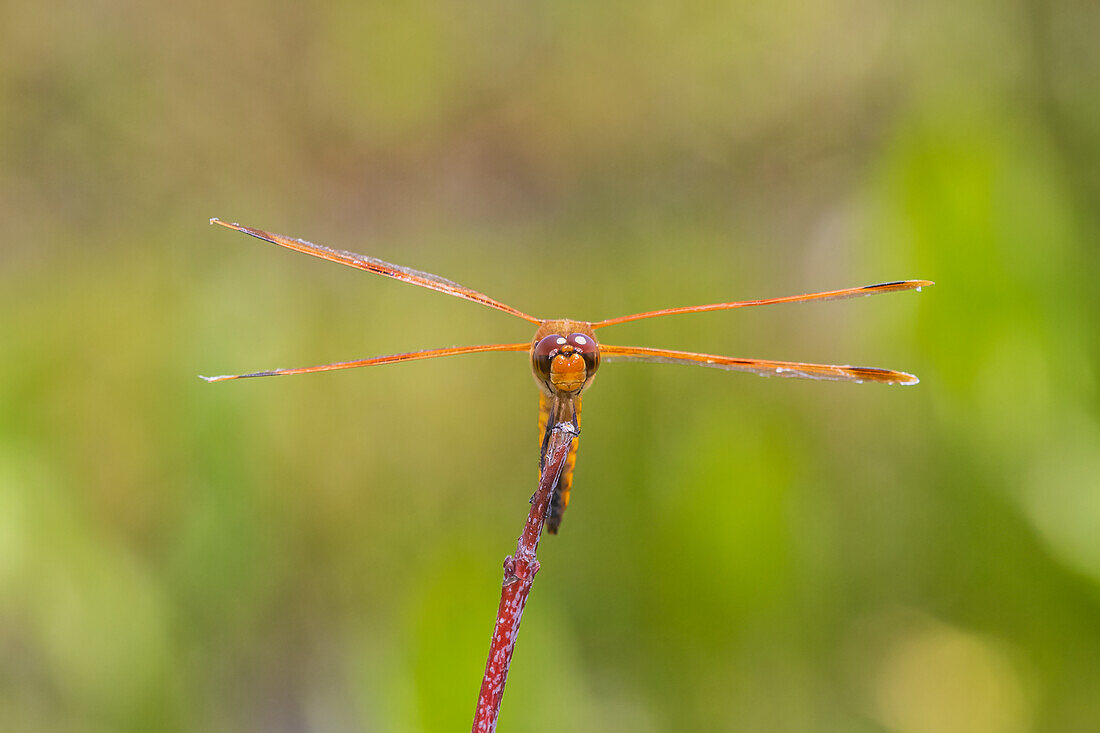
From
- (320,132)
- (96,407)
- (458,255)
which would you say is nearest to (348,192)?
(320,132)

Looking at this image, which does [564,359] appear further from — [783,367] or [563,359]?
[783,367]

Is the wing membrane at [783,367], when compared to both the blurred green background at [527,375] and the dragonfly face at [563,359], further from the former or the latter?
the blurred green background at [527,375]

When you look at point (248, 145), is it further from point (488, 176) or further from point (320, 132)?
point (488, 176)

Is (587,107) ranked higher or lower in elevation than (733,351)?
higher

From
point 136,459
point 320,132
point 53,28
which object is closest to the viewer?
point 136,459

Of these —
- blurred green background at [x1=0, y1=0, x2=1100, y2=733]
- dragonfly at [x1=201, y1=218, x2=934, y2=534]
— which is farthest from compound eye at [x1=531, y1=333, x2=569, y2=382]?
blurred green background at [x1=0, y1=0, x2=1100, y2=733]

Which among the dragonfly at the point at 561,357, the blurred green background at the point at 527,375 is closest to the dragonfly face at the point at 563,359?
the dragonfly at the point at 561,357

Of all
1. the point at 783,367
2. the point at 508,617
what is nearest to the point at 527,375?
the point at 783,367
